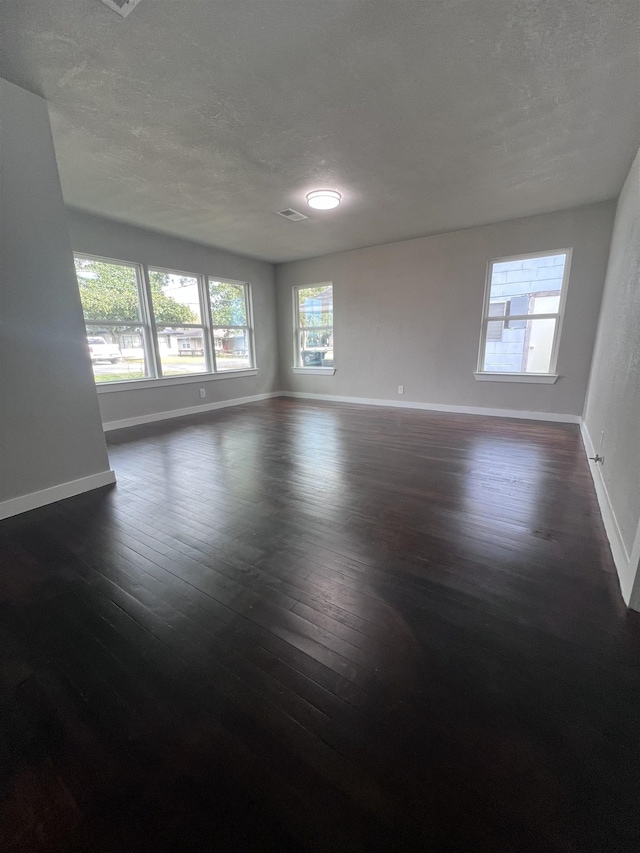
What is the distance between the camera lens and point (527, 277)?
15.4 ft

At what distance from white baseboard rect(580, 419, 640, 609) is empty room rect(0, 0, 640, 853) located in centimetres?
4

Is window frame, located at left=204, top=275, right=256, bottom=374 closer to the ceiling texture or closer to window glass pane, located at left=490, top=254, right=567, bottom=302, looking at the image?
the ceiling texture

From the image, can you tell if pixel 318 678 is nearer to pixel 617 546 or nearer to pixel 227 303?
pixel 617 546

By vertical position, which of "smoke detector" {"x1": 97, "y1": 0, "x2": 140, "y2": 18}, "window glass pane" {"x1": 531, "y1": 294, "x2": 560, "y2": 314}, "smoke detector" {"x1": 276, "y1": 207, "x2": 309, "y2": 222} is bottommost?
"window glass pane" {"x1": 531, "y1": 294, "x2": 560, "y2": 314}

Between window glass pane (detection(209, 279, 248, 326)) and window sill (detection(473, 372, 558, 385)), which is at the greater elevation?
window glass pane (detection(209, 279, 248, 326))

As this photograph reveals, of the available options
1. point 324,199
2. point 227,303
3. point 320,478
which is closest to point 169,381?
point 227,303

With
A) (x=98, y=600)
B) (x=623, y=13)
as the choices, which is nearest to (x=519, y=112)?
(x=623, y=13)

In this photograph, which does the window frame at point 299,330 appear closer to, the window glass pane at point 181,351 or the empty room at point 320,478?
the empty room at point 320,478

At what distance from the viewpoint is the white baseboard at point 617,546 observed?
149 cm

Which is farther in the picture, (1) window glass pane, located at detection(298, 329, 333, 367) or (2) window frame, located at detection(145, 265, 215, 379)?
(1) window glass pane, located at detection(298, 329, 333, 367)

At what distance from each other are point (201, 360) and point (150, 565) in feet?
15.3

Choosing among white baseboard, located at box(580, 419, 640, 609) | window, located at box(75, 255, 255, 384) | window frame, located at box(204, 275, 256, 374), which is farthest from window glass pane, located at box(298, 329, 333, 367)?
white baseboard, located at box(580, 419, 640, 609)

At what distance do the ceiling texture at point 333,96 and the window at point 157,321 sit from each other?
1075 mm

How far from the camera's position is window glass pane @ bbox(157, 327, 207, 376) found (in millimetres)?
5266
